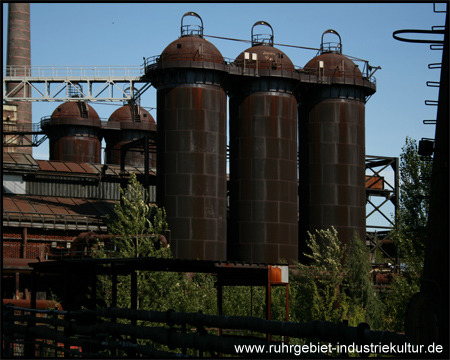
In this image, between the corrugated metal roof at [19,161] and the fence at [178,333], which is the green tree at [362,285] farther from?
the fence at [178,333]

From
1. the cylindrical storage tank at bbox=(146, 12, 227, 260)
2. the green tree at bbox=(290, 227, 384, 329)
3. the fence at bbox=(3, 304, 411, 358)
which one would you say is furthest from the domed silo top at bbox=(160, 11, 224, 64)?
the fence at bbox=(3, 304, 411, 358)

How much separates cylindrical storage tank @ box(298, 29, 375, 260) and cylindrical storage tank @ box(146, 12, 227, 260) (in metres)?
7.98

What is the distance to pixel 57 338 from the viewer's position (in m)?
15.2

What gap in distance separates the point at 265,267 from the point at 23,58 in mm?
63820

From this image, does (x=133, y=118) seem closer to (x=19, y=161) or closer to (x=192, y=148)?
(x=19, y=161)

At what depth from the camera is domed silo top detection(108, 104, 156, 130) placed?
7125 cm

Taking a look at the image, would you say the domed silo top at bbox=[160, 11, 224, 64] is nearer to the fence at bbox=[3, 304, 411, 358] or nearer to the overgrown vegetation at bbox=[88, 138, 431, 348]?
the overgrown vegetation at bbox=[88, 138, 431, 348]

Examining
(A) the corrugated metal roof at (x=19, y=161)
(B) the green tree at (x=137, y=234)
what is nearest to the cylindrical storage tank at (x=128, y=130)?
(A) the corrugated metal roof at (x=19, y=161)

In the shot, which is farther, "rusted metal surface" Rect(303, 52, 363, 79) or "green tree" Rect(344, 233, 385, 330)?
"rusted metal surface" Rect(303, 52, 363, 79)

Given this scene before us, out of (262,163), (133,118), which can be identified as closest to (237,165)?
(262,163)

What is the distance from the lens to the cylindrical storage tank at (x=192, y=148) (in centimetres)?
4753

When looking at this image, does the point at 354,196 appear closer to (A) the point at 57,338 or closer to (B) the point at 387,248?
(B) the point at 387,248

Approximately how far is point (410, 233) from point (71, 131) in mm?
36188

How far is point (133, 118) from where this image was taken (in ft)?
234
